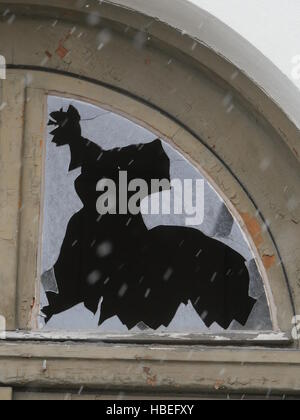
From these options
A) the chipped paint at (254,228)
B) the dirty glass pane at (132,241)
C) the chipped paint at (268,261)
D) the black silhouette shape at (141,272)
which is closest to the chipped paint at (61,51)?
the dirty glass pane at (132,241)

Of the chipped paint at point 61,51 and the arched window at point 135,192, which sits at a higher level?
the chipped paint at point 61,51

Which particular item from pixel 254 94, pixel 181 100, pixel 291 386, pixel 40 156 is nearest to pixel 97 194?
pixel 40 156

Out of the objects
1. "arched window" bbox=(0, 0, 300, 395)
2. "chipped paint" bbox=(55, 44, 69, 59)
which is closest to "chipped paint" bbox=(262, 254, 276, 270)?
"arched window" bbox=(0, 0, 300, 395)

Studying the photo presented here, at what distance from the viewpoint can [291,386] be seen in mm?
2033

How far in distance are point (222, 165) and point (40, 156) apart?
0.48 metres

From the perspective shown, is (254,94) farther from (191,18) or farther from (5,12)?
(5,12)

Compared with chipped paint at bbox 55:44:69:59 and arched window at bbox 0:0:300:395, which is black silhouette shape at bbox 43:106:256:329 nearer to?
arched window at bbox 0:0:300:395

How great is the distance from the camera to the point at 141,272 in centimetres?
218

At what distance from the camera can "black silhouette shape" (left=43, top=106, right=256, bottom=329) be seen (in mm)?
2166

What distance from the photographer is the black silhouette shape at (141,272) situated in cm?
217

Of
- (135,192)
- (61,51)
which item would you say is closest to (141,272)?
(135,192)

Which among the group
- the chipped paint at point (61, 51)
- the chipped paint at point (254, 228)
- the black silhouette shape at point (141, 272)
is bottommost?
the black silhouette shape at point (141, 272)

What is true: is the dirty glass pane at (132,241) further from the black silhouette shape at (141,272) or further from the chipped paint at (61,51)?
the chipped paint at (61,51)

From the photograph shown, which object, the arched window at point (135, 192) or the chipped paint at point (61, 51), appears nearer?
the arched window at point (135, 192)
